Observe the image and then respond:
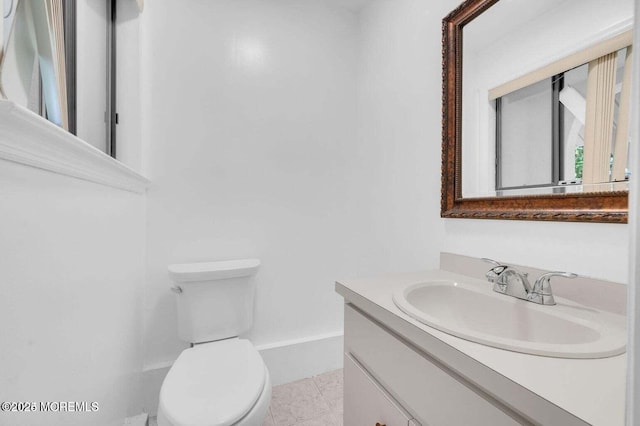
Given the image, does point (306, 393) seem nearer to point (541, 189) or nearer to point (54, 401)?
point (54, 401)

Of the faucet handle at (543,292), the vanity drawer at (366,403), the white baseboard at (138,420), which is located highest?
the faucet handle at (543,292)

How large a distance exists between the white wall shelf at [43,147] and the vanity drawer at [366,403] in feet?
3.03

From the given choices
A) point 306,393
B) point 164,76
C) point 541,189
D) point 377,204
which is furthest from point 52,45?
point 306,393

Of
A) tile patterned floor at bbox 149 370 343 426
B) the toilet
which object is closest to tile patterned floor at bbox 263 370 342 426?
→ tile patterned floor at bbox 149 370 343 426

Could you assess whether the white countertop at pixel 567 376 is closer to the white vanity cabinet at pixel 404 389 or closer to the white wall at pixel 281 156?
the white vanity cabinet at pixel 404 389

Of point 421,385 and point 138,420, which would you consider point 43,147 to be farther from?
point 138,420

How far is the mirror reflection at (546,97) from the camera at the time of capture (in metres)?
0.75

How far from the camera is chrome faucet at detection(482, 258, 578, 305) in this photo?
0.80m

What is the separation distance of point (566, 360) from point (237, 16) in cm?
200

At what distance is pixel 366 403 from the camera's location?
87 centimetres

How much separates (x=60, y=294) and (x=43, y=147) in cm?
31

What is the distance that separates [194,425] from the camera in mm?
856

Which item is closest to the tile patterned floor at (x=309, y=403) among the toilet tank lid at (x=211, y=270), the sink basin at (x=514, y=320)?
the toilet tank lid at (x=211, y=270)

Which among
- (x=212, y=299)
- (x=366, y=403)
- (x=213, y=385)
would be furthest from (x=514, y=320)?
(x=212, y=299)
